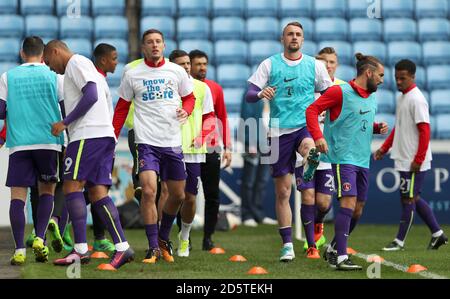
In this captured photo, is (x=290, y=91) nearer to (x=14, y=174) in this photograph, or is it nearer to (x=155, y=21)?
(x=14, y=174)

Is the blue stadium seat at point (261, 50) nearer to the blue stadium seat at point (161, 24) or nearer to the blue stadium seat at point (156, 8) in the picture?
the blue stadium seat at point (161, 24)

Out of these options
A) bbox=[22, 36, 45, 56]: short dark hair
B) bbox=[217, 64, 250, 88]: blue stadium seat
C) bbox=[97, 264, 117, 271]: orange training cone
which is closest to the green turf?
bbox=[97, 264, 117, 271]: orange training cone

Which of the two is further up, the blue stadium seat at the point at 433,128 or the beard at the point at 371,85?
the beard at the point at 371,85

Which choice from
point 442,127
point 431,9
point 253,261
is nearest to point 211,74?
point 442,127

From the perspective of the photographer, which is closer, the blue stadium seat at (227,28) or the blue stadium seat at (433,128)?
the blue stadium seat at (433,128)

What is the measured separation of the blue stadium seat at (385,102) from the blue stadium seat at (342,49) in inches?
38.3

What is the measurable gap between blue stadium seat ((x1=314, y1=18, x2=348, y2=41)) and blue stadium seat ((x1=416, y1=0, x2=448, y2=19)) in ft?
4.50

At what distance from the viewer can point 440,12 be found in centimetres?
1767

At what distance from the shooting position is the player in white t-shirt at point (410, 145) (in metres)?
10.3

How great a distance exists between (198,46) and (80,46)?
1772 millimetres

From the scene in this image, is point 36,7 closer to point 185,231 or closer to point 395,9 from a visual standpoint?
point 395,9

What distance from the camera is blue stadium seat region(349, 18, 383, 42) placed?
1725cm

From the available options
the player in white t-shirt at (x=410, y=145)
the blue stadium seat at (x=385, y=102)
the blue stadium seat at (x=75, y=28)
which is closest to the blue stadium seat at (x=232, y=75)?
the blue stadium seat at (x=385, y=102)

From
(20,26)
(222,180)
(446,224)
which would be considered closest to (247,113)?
(222,180)
